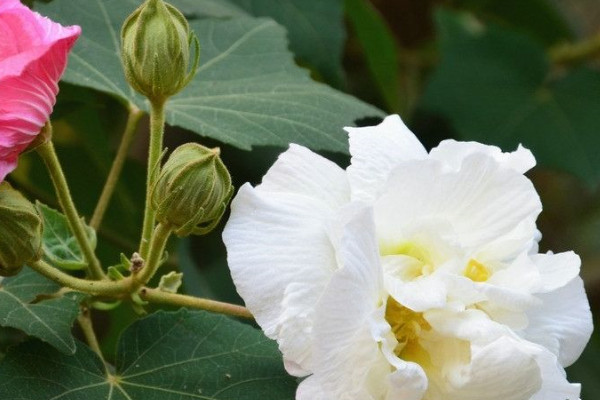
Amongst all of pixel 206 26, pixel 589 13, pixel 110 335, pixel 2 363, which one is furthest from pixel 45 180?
pixel 589 13

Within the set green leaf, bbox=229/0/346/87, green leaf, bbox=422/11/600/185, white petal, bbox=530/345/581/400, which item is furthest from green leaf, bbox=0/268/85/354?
green leaf, bbox=422/11/600/185

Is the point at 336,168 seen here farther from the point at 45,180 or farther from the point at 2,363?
the point at 45,180

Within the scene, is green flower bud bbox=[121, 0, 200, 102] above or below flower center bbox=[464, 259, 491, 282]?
above

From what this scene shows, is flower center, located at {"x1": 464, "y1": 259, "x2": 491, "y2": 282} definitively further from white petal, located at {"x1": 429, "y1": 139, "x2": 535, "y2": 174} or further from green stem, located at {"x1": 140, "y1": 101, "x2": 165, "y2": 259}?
green stem, located at {"x1": 140, "y1": 101, "x2": 165, "y2": 259}

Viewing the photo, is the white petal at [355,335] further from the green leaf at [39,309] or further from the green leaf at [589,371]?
the green leaf at [589,371]

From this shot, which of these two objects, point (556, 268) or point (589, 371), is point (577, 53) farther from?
point (556, 268)
